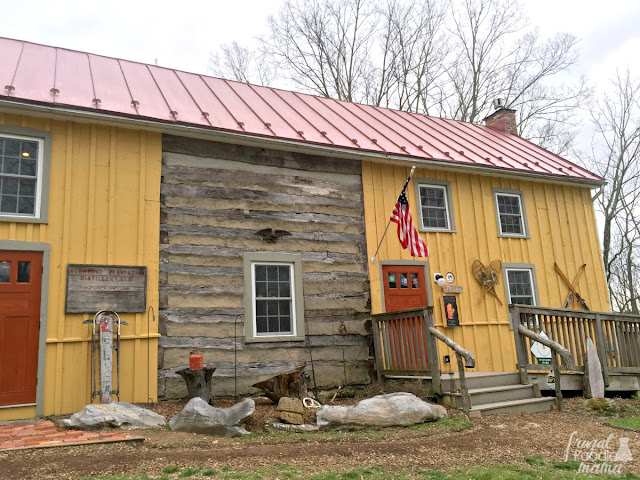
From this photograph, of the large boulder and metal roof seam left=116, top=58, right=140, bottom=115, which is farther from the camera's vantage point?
metal roof seam left=116, top=58, right=140, bottom=115

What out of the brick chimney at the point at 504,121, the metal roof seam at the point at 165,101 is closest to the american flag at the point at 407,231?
the metal roof seam at the point at 165,101

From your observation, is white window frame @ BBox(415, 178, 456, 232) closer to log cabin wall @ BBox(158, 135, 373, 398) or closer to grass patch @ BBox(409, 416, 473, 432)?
log cabin wall @ BBox(158, 135, 373, 398)

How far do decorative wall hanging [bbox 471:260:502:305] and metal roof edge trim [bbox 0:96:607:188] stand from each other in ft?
7.09

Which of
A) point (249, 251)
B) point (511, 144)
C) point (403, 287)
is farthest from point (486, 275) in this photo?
point (249, 251)

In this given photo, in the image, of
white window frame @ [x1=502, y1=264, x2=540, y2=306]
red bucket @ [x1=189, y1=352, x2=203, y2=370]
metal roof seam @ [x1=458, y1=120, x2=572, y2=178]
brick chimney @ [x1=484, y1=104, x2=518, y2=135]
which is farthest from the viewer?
brick chimney @ [x1=484, y1=104, x2=518, y2=135]

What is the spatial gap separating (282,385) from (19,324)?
3.97 metres

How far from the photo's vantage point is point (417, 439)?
656cm

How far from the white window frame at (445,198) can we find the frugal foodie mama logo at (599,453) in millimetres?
5513

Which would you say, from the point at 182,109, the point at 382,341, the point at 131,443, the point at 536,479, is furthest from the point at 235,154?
the point at 536,479

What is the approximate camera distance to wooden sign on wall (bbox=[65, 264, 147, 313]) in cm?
806

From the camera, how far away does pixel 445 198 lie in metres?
12.1

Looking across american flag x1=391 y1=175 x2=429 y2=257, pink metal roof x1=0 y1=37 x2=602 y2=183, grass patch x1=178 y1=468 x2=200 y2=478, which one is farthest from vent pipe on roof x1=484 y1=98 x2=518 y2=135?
grass patch x1=178 y1=468 x2=200 y2=478

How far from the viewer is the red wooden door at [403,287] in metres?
10.8

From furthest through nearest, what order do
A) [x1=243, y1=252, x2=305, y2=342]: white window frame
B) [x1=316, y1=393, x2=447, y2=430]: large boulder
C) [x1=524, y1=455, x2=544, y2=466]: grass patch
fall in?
[x1=243, y1=252, x2=305, y2=342]: white window frame
[x1=316, y1=393, x2=447, y2=430]: large boulder
[x1=524, y1=455, x2=544, y2=466]: grass patch
